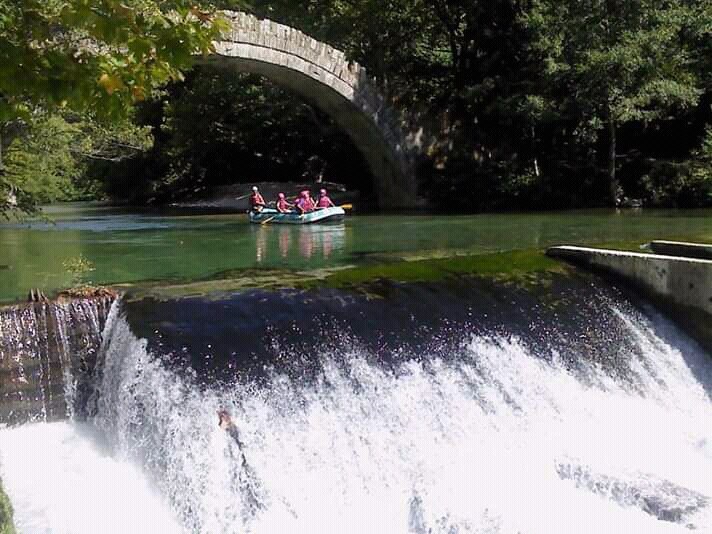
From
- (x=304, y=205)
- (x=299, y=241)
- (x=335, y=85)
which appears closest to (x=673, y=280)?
(x=299, y=241)

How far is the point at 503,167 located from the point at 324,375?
18896 mm

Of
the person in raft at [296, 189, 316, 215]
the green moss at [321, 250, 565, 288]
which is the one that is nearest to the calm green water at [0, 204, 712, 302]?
the person in raft at [296, 189, 316, 215]

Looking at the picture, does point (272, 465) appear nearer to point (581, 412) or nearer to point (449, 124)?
point (581, 412)

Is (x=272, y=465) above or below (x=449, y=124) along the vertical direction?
below

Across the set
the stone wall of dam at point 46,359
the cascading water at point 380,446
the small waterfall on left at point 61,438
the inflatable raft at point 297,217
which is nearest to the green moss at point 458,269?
the cascading water at point 380,446

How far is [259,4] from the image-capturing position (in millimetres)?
29953

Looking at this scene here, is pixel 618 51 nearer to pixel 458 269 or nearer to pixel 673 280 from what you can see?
pixel 673 280

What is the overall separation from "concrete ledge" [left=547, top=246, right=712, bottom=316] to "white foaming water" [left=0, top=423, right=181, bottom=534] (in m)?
6.63

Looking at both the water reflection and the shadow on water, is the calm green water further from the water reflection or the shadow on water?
the shadow on water

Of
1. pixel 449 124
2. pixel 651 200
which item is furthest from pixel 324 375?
pixel 449 124

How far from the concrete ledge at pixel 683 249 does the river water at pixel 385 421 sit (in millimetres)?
1611

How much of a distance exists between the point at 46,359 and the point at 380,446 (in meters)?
3.15

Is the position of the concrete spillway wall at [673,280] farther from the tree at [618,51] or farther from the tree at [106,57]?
the tree at [618,51]

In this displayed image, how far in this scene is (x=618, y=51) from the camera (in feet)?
69.9
